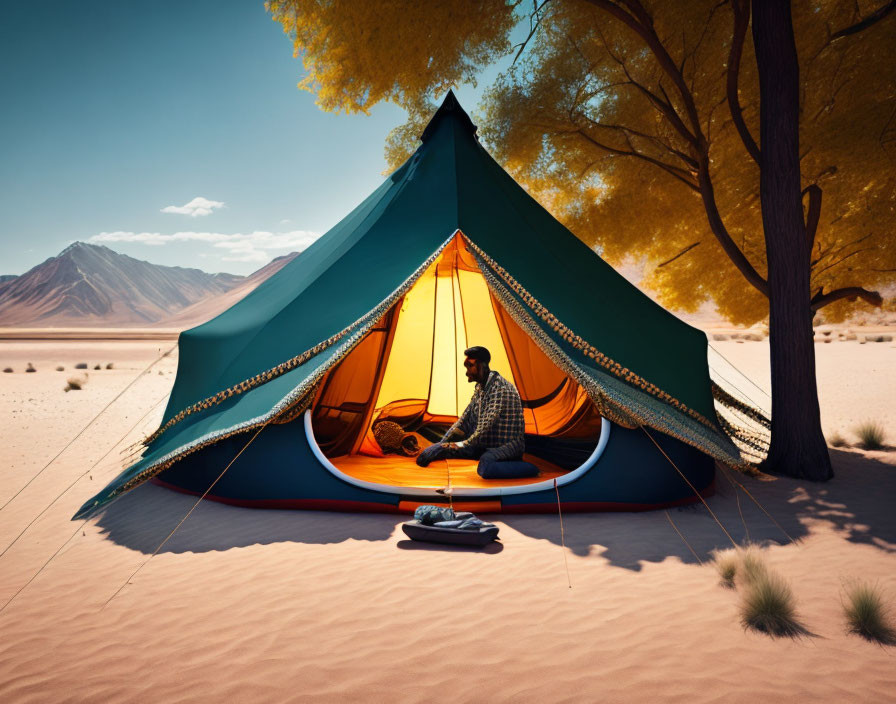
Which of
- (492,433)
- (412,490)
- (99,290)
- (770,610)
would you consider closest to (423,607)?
(412,490)

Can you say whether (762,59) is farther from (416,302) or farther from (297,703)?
(297,703)

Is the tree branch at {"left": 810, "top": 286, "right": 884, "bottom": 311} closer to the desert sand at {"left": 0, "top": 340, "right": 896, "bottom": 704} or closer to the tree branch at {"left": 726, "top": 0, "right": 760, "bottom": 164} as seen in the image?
the tree branch at {"left": 726, "top": 0, "right": 760, "bottom": 164}

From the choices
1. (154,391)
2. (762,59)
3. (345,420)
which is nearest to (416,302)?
(345,420)

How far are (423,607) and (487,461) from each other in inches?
83.4

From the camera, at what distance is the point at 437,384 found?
23.8ft

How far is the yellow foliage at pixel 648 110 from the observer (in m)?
6.13

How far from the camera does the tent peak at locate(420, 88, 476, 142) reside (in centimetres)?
606

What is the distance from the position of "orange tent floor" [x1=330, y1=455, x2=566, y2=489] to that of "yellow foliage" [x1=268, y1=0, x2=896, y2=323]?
395 cm

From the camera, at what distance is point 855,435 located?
7.47 metres

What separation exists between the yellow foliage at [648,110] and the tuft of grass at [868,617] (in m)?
4.89

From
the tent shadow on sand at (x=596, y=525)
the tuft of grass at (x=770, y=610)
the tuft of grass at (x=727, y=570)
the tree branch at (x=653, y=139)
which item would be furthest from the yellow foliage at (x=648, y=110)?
the tuft of grass at (x=770, y=610)

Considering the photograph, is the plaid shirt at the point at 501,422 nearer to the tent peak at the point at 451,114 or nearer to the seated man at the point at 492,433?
the seated man at the point at 492,433

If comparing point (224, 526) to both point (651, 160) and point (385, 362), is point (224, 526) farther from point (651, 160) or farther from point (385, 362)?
point (651, 160)

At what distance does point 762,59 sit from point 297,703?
628 centimetres
